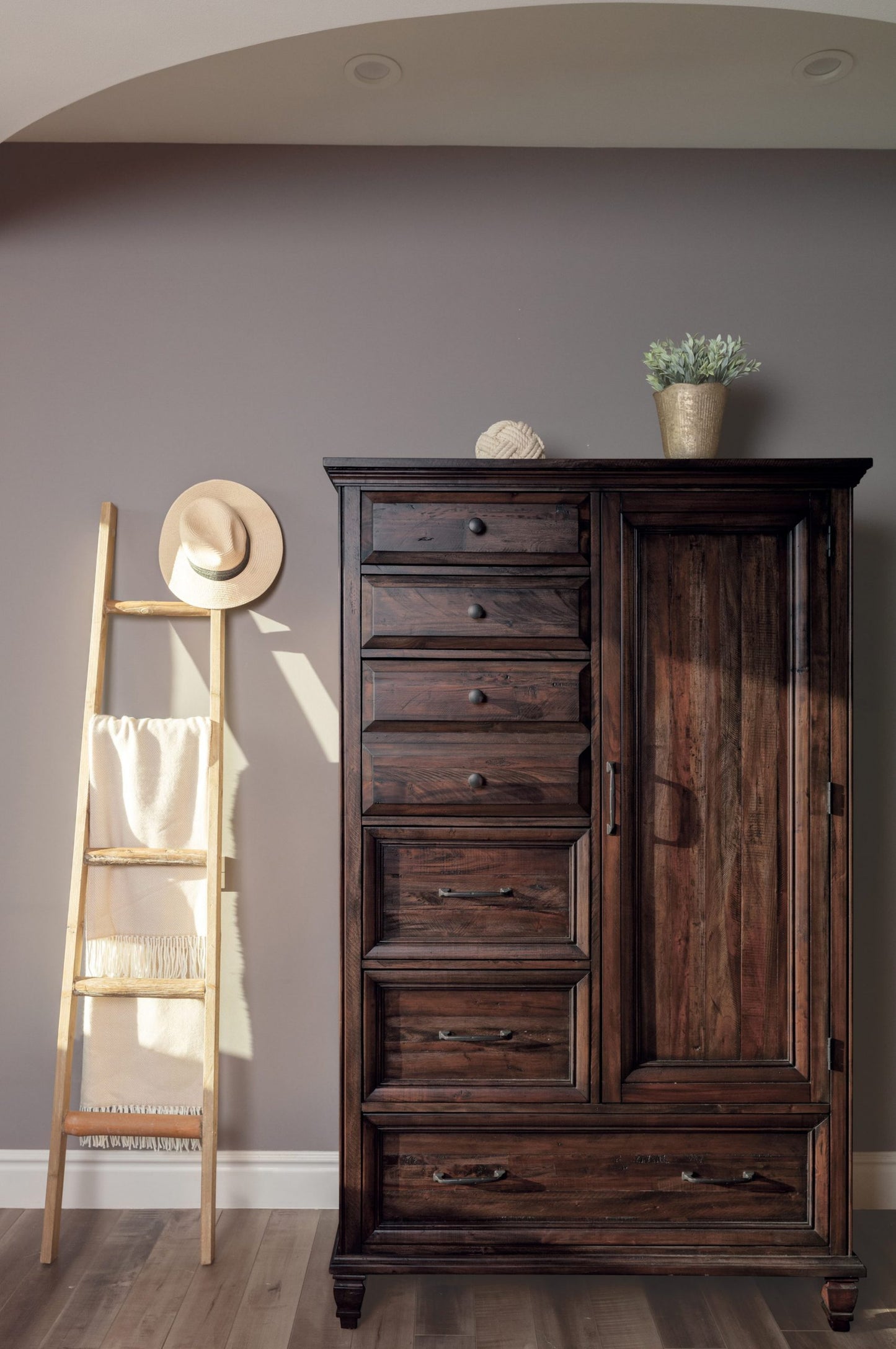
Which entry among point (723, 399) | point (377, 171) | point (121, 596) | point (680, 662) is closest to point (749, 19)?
point (723, 399)

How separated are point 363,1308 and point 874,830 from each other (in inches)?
67.0

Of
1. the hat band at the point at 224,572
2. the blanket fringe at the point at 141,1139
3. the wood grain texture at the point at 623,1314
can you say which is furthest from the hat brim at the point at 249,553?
the wood grain texture at the point at 623,1314

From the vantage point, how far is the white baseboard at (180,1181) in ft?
7.75

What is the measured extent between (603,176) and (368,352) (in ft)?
2.60

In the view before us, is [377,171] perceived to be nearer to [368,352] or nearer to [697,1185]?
[368,352]

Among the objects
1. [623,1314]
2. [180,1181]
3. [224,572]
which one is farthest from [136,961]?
[623,1314]

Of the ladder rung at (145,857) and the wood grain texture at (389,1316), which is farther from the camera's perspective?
the ladder rung at (145,857)

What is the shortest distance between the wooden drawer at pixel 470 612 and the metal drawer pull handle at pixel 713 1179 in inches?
45.3

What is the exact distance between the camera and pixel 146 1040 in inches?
91.1

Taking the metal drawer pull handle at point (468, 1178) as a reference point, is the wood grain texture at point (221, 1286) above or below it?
below

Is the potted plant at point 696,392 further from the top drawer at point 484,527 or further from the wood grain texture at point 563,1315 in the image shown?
the wood grain texture at point 563,1315

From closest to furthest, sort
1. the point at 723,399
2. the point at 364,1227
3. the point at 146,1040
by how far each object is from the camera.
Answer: the point at 364,1227 → the point at 723,399 → the point at 146,1040

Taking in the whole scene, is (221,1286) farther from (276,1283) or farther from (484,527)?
(484,527)

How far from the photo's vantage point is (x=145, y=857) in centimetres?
228
